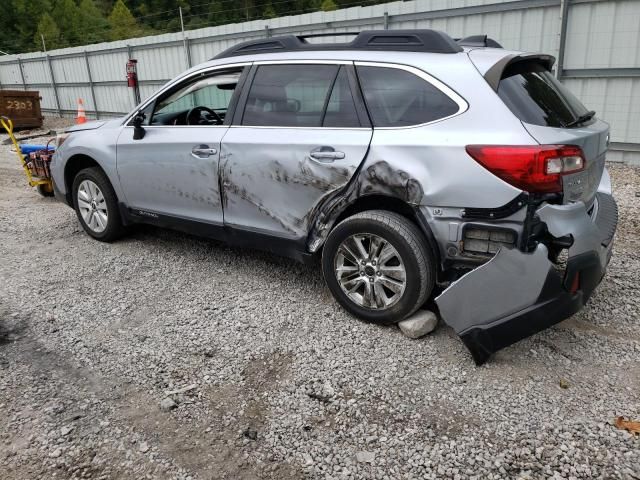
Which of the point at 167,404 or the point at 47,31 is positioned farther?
the point at 47,31

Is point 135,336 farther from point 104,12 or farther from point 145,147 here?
point 104,12

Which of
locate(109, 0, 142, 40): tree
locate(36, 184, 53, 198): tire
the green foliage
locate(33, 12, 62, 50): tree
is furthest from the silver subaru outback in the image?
locate(33, 12, 62, 50): tree

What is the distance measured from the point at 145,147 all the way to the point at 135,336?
1.77m

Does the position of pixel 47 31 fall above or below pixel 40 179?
above

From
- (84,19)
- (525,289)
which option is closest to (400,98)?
(525,289)

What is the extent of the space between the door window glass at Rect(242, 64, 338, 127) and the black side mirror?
3.69ft

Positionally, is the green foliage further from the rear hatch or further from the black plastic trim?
the black plastic trim

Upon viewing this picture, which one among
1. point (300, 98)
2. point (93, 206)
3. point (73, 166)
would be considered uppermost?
point (300, 98)

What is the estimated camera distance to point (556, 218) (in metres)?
2.80

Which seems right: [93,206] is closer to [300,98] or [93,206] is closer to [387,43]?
[300,98]

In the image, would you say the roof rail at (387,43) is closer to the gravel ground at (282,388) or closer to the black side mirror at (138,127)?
the black side mirror at (138,127)

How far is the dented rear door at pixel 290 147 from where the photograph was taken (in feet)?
11.2

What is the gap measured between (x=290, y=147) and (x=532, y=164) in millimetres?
1581

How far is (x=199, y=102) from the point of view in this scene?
184 inches
